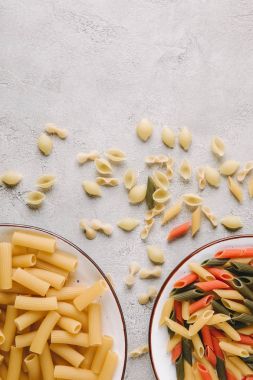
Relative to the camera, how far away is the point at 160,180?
1.58m

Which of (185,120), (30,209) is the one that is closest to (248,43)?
(185,120)

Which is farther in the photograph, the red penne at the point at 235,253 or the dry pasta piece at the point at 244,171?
the dry pasta piece at the point at 244,171

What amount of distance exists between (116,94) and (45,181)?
12.4 inches

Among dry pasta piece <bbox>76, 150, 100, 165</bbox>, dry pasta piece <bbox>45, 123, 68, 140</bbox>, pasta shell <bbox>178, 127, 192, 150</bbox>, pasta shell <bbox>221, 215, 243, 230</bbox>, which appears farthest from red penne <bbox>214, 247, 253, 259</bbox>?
dry pasta piece <bbox>45, 123, 68, 140</bbox>

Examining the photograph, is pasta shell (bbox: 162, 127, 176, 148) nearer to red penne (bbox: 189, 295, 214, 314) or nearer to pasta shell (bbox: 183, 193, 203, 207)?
pasta shell (bbox: 183, 193, 203, 207)

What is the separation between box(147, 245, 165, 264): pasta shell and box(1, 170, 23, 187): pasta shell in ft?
1.35

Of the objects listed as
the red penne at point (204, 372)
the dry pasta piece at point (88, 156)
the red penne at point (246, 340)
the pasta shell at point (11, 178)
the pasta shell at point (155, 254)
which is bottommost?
the red penne at point (204, 372)

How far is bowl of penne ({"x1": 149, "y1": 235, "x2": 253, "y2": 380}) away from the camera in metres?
1.50

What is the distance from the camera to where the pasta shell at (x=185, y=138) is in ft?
5.16

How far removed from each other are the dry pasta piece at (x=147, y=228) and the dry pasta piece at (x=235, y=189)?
0.24 m

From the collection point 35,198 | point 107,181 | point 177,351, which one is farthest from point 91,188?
point 177,351

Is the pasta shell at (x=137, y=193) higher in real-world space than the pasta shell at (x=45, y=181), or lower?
higher

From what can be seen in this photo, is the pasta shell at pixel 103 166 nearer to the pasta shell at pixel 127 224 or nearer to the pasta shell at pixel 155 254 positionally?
the pasta shell at pixel 127 224

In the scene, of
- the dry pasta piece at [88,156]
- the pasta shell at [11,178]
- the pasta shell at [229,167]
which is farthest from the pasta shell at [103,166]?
the pasta shell at [229,167]
